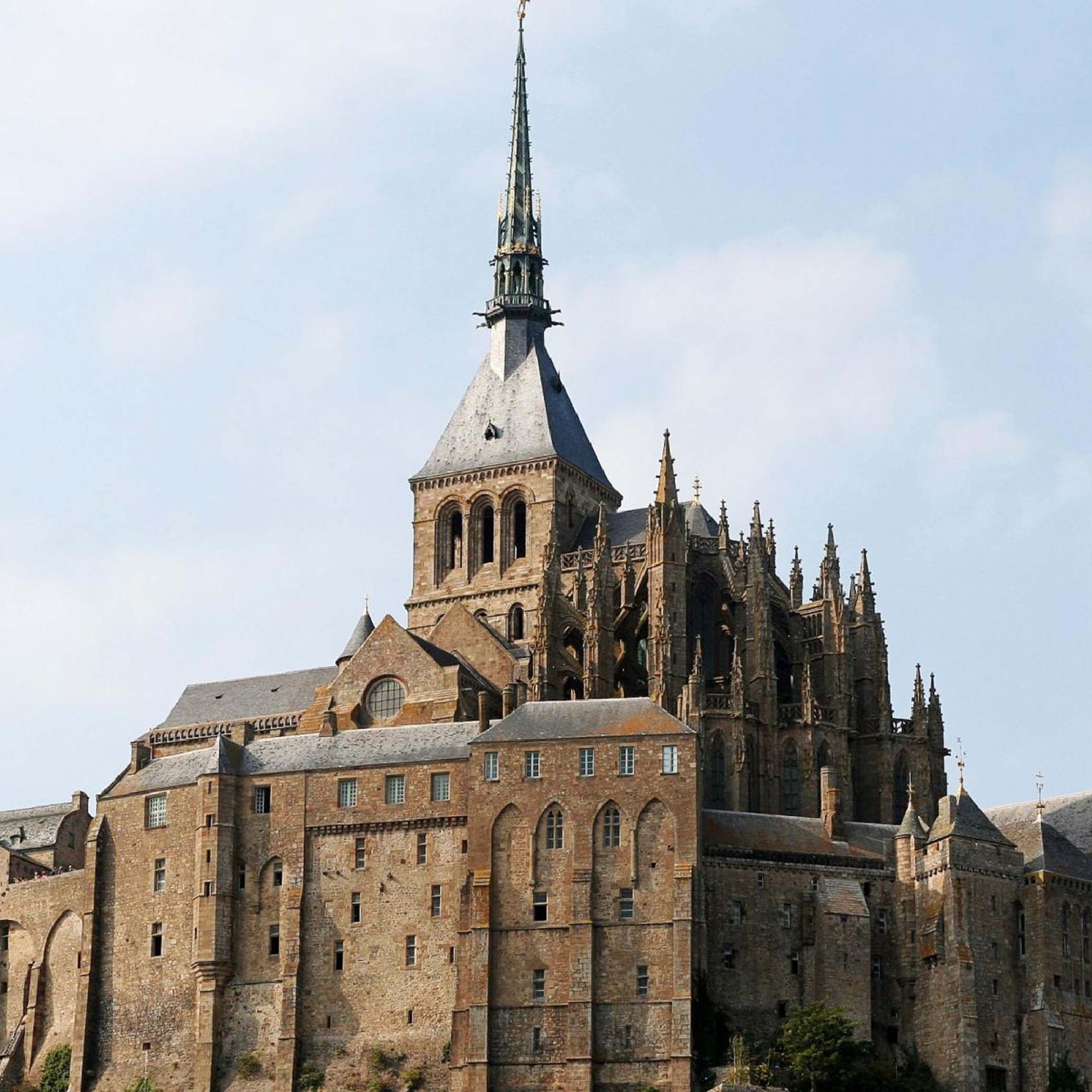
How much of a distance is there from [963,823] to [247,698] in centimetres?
3558

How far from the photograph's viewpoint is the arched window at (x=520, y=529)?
13912 centimetres

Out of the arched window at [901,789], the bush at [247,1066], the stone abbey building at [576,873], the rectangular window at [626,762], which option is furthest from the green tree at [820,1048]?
the bush at [247,1066]

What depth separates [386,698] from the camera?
4961 inches

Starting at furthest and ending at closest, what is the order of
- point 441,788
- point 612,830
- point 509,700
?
point 509,700 < point 441,788 < point 612,830

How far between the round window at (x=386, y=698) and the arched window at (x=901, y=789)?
20.5 metres

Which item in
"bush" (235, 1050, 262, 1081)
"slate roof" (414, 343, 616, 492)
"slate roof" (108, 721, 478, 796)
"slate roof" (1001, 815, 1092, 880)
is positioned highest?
"slate roof" (414, 343, 616, 492)

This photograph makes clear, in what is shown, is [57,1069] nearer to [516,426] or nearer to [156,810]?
[156,810]

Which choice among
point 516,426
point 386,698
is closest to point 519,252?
point 516,426

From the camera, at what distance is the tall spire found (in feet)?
482

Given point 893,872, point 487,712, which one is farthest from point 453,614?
point 893,872

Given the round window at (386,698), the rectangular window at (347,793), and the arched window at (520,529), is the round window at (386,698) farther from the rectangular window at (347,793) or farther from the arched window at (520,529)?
the arched window at (520,529)

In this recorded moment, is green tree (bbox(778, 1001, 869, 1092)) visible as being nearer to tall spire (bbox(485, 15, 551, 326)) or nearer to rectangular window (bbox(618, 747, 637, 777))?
rectangular window (bbox(618, 747, 637, 777))

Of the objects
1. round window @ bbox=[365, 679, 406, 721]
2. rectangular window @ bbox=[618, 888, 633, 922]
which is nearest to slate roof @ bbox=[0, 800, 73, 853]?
round window @ bbox=[365, 679, 406, 721]

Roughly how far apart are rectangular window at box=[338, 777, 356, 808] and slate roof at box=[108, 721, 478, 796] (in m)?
0.65
